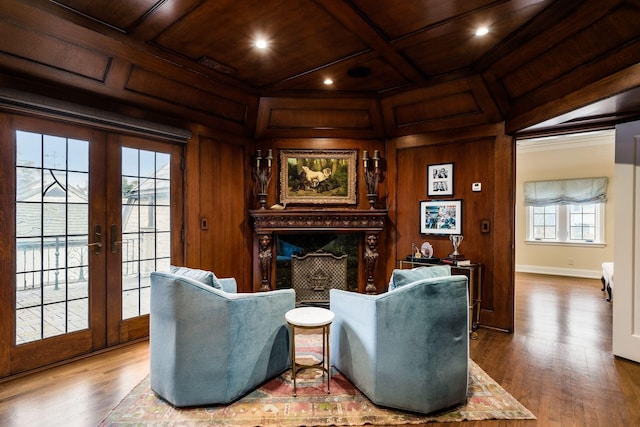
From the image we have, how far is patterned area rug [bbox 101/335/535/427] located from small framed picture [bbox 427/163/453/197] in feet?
7.77

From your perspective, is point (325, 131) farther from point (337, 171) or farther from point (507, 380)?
point (507, 380)

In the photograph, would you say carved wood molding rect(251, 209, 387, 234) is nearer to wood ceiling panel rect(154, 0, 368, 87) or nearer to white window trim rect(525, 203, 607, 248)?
wood ceiling panel rect(154, 0, 368, 87)

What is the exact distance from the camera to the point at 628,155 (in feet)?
9.46

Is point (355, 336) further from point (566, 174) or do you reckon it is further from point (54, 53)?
point (566, 174)

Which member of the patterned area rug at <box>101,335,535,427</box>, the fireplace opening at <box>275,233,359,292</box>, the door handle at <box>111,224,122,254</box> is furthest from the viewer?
the fireplace opening at <box>275,233,359,292</box>

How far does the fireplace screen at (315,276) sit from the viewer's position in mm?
4398

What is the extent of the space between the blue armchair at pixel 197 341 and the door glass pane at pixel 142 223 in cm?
136

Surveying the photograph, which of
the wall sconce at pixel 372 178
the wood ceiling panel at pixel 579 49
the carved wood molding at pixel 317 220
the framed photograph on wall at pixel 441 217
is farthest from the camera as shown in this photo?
the wall sconce at pixel 372 178

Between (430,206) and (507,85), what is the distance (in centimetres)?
163

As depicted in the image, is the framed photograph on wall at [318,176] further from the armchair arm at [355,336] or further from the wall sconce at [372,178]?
the armchair arm at [355,336]

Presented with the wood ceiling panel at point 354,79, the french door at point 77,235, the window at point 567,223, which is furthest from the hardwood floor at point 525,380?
the window at point 567,223

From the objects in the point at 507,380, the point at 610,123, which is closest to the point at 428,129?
the point at 610,123

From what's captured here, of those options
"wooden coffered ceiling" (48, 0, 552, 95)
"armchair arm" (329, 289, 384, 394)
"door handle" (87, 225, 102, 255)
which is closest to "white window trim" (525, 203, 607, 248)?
"wooden coffered ceiling" (48, 0, 552, 95)

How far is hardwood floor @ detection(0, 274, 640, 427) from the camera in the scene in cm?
208
